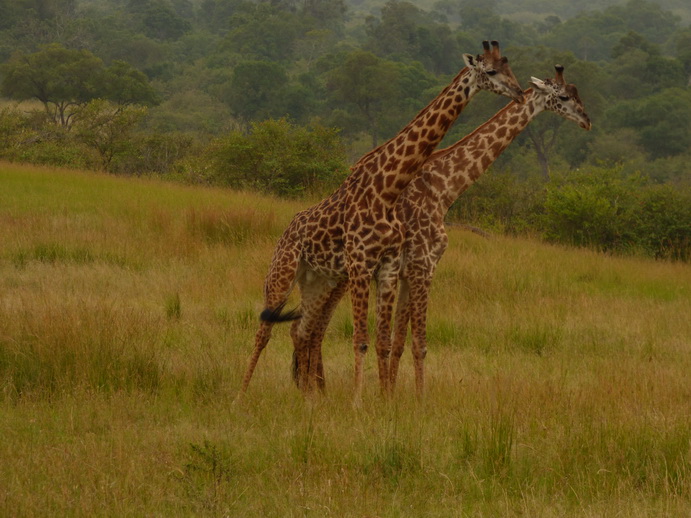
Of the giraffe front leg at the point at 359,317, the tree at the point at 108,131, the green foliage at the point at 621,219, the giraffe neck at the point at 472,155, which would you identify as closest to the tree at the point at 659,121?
the green foliage at the point at 621,219

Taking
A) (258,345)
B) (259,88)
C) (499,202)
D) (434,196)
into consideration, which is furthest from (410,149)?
(259,88)

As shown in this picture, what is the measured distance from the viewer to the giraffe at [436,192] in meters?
6.23

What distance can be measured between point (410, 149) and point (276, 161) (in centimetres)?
1437

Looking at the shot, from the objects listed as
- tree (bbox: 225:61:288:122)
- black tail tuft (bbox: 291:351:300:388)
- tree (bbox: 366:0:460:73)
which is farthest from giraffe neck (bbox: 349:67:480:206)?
tree (bbox: 366:0:460:73)

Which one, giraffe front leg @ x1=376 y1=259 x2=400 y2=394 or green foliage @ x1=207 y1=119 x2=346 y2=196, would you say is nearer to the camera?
giraffe front leg @ x1=376 y1=259 x2=400 y2=394

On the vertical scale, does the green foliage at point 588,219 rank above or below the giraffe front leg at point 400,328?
below

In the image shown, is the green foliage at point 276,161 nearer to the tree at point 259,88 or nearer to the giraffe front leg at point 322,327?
the giraffe front leg at point 322,327

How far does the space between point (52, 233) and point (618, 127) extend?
38766 millimetres

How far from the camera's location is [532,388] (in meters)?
6.19

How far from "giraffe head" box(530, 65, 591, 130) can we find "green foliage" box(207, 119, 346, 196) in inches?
519

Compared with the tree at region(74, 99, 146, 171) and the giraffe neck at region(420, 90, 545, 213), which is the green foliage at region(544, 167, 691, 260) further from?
the tree at region(74, 99, 146, 171)

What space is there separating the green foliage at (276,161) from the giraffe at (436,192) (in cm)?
1306

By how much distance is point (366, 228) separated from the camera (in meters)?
5.70

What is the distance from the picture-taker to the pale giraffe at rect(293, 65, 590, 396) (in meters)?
6.23
